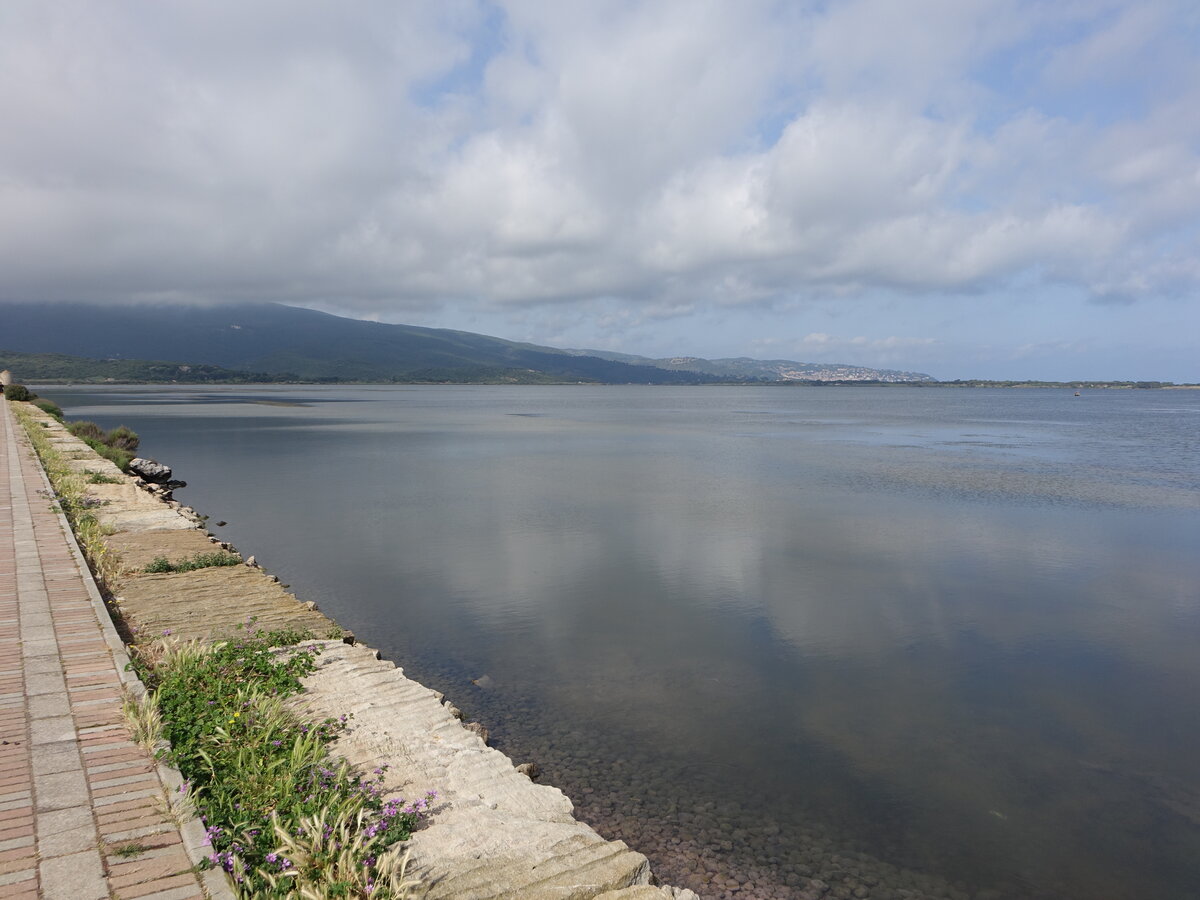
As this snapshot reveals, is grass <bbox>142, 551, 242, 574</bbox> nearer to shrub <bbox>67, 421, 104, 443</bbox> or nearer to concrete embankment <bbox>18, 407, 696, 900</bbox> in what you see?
concrete embankment <bbox>18, 407, 696, 900</bbox>

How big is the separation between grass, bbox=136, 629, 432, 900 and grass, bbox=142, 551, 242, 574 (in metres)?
6.58

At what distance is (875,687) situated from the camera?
1416cm

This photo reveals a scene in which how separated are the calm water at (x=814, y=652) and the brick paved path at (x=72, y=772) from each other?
17.5 ft

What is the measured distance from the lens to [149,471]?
36.4m

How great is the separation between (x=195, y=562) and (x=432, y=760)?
1130 centimetres

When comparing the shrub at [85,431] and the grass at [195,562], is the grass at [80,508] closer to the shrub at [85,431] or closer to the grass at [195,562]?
the grass at [195,562]

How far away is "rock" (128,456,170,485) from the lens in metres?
36.0

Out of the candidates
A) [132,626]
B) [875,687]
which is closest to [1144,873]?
[875,687]

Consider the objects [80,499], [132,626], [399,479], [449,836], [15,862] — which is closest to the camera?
[15,862]

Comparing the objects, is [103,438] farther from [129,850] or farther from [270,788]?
[129,850]

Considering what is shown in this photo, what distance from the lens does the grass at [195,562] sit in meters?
16.8

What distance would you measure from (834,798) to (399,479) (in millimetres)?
34652

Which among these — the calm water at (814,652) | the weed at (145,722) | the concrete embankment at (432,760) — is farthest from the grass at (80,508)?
the weed at (145,722)

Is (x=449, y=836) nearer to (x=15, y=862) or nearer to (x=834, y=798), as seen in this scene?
(x=15, y=862)
